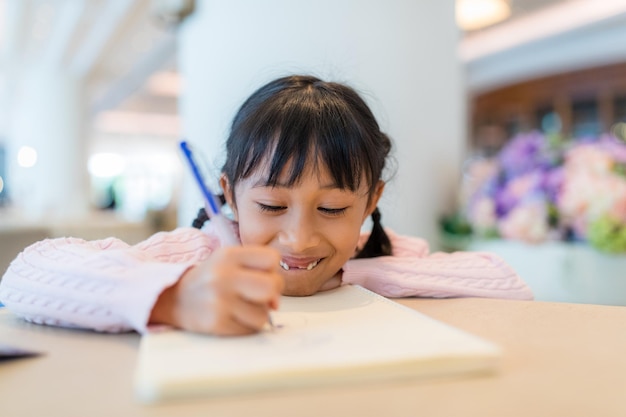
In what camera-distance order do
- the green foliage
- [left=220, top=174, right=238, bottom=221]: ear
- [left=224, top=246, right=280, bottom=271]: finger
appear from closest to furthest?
[left=224, top=246, right=280, bottom=271]: finger → [left=220, top=174, right=238, bottom=221]: ear → the green foliage

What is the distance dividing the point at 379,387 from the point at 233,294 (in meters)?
0.14

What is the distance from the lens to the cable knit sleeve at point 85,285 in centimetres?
48

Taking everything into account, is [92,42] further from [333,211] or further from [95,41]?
[333,211]

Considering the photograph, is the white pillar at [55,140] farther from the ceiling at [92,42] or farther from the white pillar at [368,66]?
the white pillar at [368,66]

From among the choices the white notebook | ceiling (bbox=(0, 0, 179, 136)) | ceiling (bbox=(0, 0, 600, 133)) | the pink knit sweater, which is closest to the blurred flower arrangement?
the pink knit sweater

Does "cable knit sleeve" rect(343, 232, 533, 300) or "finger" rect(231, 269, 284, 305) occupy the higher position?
"finger" rect(231, 269, 284, 305)

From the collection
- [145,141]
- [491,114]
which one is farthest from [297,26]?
[145,141]

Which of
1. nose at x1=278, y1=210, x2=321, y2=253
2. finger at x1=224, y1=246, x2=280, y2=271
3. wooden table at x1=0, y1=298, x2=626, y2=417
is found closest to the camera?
wooden table at x1=0, y1=298, x2=626, y2=417

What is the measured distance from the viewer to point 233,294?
436 mm

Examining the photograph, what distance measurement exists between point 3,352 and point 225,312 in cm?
17

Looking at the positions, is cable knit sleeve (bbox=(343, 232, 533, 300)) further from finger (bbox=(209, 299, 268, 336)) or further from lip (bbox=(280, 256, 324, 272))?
finger (bbox=(209, 299, 268, 336))

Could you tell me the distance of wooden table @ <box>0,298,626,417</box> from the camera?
33 centimetres

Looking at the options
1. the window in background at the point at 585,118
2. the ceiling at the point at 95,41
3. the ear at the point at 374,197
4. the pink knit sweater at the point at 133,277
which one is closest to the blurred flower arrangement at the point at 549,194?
the pink knit sweater at the point at 133,277

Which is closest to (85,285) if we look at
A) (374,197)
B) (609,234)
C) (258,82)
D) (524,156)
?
(374,197)
